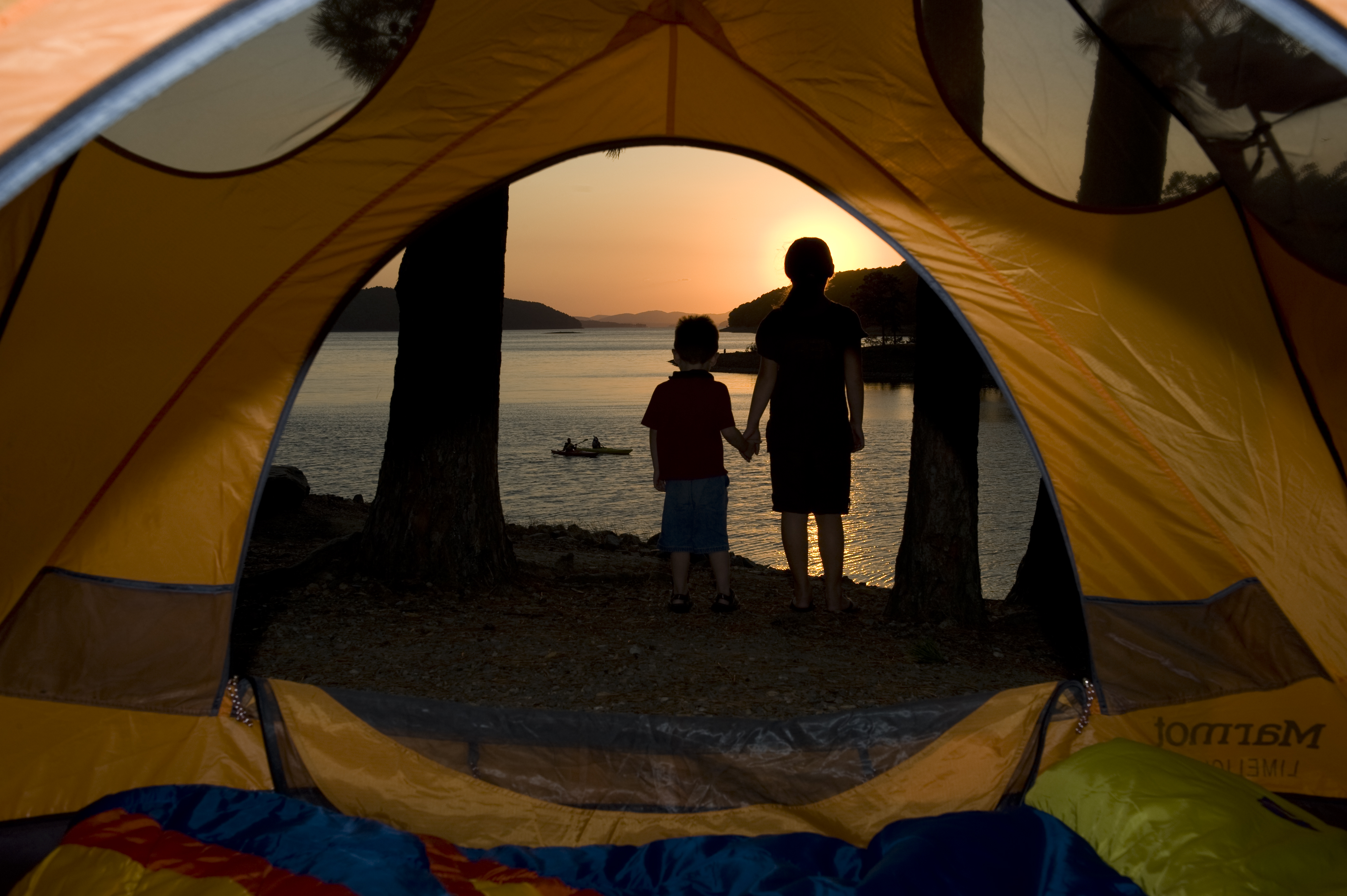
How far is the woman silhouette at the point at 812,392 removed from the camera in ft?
14.3

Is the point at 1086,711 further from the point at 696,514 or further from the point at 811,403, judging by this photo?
the point at 696,514

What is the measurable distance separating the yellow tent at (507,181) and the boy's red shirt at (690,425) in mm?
1997

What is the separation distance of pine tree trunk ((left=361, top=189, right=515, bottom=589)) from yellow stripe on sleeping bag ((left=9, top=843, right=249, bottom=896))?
3.06 metres

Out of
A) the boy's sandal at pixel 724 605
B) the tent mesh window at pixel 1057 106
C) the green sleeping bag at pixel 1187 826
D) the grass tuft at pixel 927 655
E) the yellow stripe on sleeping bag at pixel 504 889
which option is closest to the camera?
the green sleeping bag at pixel 1187 826

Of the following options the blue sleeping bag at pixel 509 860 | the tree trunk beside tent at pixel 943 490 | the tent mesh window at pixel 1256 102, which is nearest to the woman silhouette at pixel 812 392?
the tree trunk beside tent at pixel 943 490

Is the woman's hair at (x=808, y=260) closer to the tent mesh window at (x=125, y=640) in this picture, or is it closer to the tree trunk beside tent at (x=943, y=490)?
the tree trunk beside tent at (x=943, y=490)

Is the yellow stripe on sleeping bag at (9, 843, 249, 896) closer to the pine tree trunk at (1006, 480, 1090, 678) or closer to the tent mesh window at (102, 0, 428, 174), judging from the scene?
the tent mesh window at (102, 0, 428, 174)

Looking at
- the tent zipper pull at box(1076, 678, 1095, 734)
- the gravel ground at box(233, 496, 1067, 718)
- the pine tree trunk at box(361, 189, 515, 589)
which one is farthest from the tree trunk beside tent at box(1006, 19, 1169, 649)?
the pine tree trunk at box(361, 189, 515, 589)

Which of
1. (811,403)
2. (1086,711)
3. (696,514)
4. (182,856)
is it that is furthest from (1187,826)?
(696,514)

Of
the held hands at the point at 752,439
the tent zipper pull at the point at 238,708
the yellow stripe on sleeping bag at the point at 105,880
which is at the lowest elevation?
the yellow stripe on sleeping bag at the point at 105,880

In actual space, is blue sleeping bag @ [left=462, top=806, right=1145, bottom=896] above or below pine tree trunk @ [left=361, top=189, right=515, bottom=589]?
below

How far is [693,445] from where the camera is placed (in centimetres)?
468

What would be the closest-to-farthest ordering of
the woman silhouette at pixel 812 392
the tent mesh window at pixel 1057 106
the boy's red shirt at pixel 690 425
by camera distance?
the tent mesh window at pixel 1057 106, the woman silhouette at pixel 812 392, the boy's red shirt at pixel 690 425

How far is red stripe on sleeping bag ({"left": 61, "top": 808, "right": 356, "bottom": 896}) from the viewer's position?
76.0 inches
